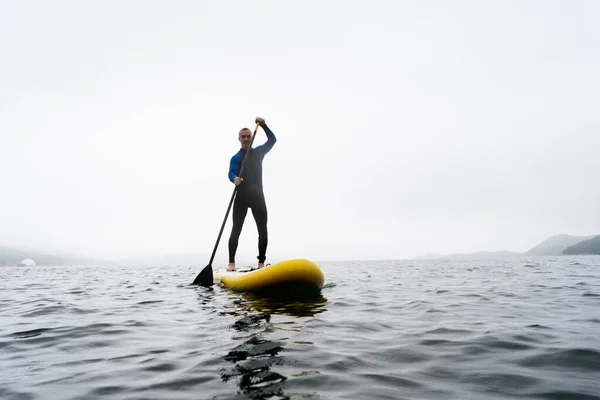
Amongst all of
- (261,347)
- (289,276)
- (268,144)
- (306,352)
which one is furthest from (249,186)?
(306,352)

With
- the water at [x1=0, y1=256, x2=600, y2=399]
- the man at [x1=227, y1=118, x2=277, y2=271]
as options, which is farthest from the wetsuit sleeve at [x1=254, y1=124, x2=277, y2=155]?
the water at [x1=0, y1=256, x2=600, y2=399]

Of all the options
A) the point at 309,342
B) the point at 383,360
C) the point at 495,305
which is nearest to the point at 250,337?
the point at 309,342

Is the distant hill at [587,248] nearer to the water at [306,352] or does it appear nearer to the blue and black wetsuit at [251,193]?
the blue and black wetsuit at [251,193]

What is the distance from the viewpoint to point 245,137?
8461 mm

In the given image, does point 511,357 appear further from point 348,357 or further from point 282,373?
point 282,373

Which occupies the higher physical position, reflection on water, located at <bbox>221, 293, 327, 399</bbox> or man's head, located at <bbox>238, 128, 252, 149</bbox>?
man's head, located at <bbox>238, 128, 252, 149</bbox>

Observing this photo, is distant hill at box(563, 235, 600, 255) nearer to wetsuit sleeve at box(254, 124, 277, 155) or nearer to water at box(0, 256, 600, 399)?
wetsuit sleeve at box(254, 124, 277, 155)

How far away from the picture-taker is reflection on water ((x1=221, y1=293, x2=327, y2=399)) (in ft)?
7.61

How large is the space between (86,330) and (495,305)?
5.85m

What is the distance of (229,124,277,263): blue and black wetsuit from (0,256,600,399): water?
269cm

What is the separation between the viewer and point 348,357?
2959 millimetres

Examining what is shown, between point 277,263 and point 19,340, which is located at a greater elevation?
point 277,263

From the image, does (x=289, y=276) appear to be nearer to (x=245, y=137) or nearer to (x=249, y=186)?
(x=249, y=186)

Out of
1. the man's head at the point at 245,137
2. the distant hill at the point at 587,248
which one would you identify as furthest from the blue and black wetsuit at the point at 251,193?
the distant hill at the point at 587,248
